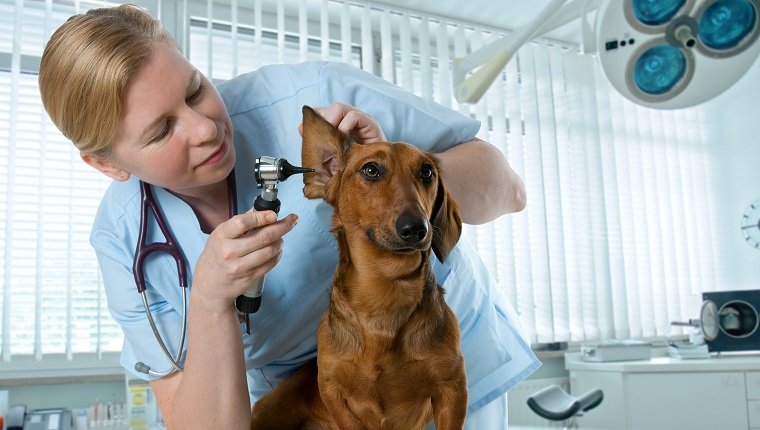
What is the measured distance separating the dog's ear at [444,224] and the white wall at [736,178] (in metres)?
4.35

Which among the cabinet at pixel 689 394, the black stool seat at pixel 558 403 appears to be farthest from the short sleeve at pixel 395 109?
the cabinet at pixel 689 394

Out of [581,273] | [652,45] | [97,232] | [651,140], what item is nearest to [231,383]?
[97,232]

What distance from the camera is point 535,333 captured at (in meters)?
3.81

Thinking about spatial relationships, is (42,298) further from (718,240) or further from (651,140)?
(718,240)

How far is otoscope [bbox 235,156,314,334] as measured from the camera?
688 mm

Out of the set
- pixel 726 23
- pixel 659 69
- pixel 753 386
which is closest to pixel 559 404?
pixel 753 386

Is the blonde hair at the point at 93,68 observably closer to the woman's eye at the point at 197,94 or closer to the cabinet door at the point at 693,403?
the woman's eye at the point at 197,94

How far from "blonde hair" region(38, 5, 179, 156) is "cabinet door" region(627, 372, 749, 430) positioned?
3153 millimetres

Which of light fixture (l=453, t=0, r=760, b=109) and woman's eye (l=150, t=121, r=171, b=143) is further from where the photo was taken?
light fixture (l=453, t=0, r=760, b=109)

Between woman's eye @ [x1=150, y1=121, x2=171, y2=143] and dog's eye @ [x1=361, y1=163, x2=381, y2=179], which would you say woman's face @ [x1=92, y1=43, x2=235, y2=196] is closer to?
woman's eye @ [x1=150, y1=121, x2=171, y2=143]

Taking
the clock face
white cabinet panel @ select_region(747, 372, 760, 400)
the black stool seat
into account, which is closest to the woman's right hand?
the black stool seat

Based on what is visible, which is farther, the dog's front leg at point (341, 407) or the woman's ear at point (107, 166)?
the woman's ear at point (107, 166)

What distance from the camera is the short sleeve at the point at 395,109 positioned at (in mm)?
1013

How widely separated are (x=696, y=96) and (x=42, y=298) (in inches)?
105
